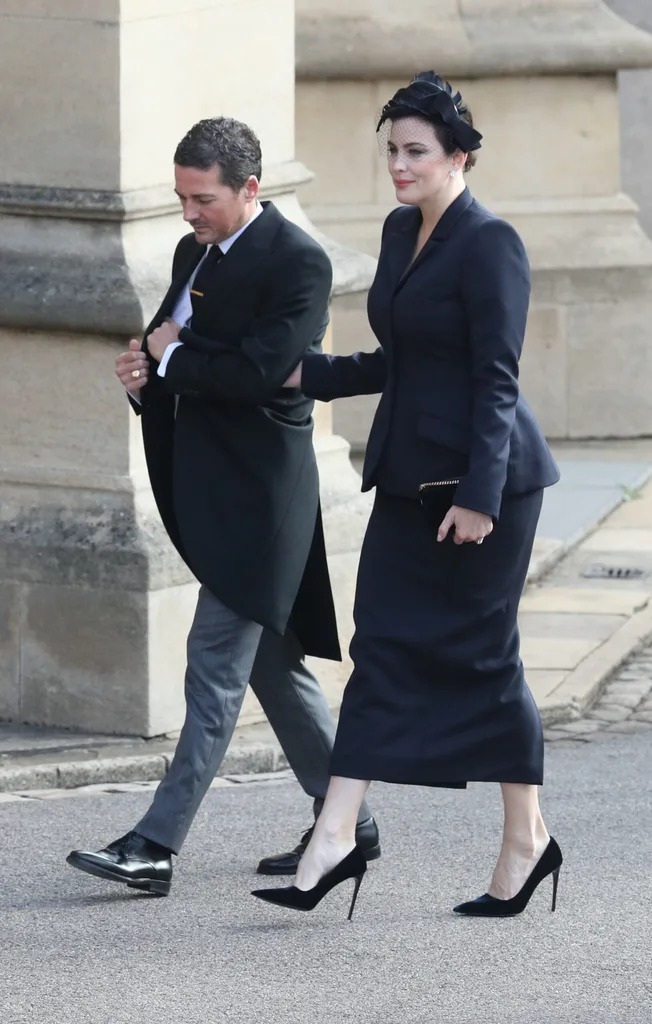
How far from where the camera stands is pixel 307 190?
13.3 m

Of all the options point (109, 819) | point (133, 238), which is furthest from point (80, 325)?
point (109, 819)

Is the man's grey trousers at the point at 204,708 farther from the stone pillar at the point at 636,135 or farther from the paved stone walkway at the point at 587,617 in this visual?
the stone pillar at the point at 636,135

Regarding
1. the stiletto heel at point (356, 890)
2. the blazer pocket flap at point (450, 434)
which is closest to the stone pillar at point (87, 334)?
the stiletto heel at point (356, 890)

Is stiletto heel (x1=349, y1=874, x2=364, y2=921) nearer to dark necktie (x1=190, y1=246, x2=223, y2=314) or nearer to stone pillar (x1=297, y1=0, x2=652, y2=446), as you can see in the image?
dark necktie (x1=190, y1=246, x2=223, y2=314)

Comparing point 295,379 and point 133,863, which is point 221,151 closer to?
point 295,379

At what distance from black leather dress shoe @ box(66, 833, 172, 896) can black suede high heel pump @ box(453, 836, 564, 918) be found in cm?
70

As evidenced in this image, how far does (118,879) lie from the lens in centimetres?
540

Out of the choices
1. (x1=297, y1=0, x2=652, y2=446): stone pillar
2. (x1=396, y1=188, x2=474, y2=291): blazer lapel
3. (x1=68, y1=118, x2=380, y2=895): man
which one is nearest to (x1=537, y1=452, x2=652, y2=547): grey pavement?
(x1=297, y1=0, x2=652, y2=446): stone pillar

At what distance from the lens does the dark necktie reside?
17.9 ft

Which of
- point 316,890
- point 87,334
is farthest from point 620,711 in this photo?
point 316,890

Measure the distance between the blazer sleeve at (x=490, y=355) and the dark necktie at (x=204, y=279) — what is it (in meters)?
0.73

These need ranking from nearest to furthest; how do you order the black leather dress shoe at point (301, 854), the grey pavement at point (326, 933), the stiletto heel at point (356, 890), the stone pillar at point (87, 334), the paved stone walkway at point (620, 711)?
1. the grey pavement at point (326, 933)
2. the stiletto heel at point (356, 890)
3. the black leather dress shoe at point (301, 854)
4. the stone pillar at point (87, 334)
5. the paved stone walkway at point (620, 711)

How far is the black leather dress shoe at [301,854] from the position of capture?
5738 mm

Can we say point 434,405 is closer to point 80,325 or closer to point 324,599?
point 324,599
